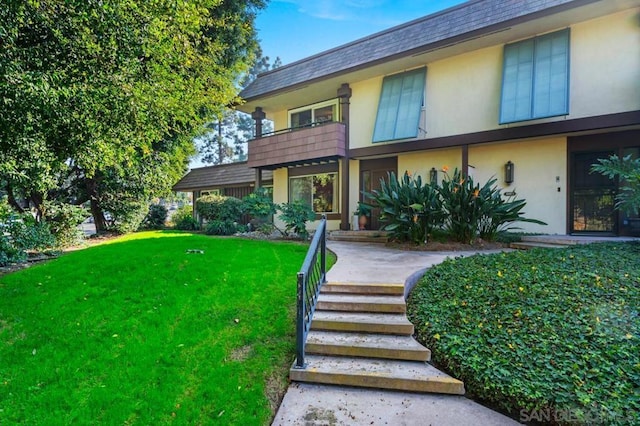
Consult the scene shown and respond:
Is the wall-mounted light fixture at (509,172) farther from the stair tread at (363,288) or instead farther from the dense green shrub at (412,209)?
the stair tread at (363,288)

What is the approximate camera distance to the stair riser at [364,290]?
14.0ft

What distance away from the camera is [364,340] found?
11.7 ft

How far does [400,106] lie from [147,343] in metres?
9.36

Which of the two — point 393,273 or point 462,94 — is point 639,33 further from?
point 393,273

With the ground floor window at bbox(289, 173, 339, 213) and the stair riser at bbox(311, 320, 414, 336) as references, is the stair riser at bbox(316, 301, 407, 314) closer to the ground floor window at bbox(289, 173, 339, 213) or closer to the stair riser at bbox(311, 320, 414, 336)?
the stair riser at bbox(311, 320, 414, 336)

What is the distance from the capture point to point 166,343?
3.53m

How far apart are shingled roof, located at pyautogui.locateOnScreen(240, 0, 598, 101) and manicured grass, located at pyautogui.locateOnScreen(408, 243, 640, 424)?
6.41m

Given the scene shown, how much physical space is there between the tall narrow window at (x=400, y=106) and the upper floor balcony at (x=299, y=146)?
4.69 feet

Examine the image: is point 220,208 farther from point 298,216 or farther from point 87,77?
point 87,77

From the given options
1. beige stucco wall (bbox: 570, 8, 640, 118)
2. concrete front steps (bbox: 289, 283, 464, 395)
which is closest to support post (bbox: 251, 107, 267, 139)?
beige stucco wall (bbox: 570, 8, 640, 118)

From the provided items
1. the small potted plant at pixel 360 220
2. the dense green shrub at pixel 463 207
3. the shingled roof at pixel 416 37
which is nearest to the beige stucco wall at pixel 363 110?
the shingled roof at pixel 416 37

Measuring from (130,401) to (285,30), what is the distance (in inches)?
607

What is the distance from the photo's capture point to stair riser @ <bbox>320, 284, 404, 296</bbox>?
4.28 m

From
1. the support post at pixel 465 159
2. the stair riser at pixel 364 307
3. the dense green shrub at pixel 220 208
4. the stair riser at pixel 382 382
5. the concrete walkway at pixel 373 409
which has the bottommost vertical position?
the concrete walkway at pixel 373 409
